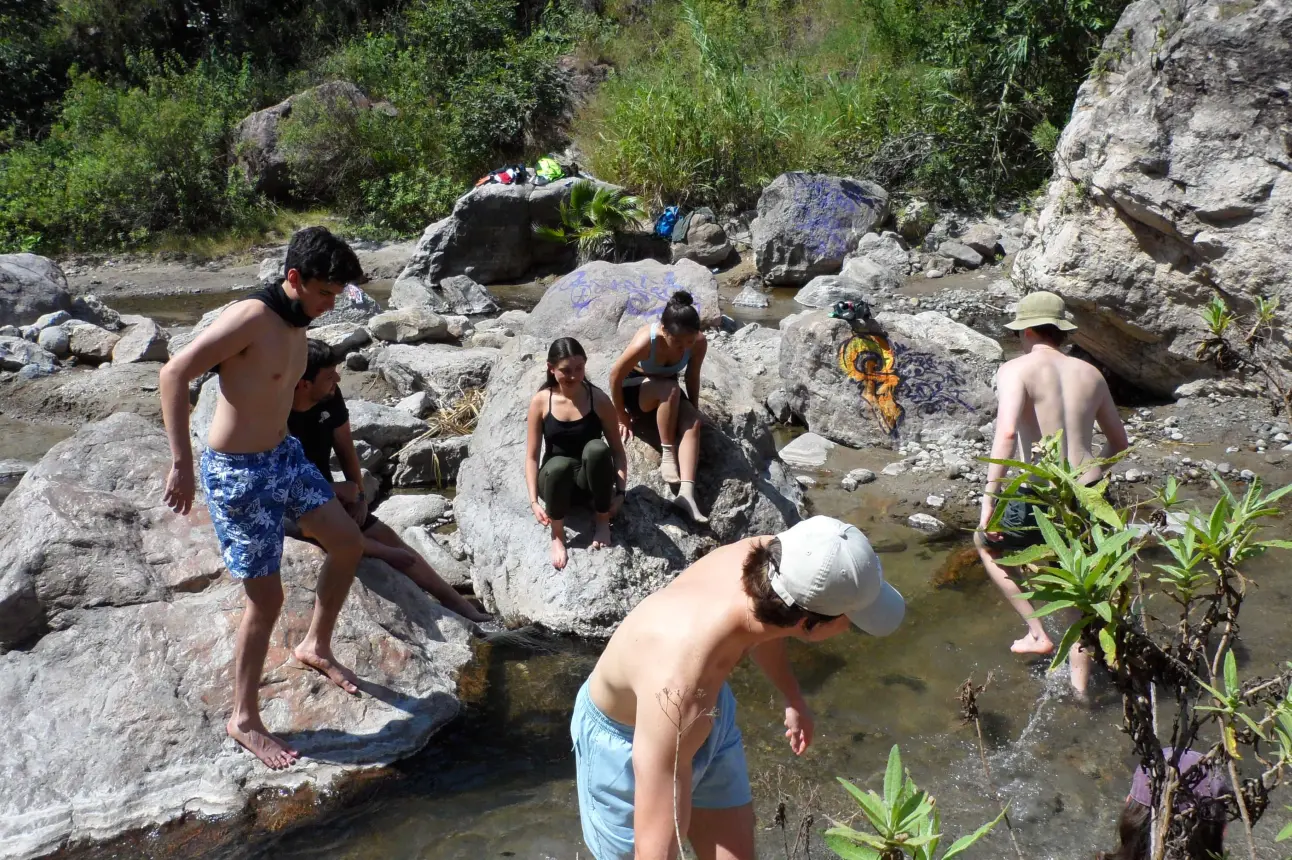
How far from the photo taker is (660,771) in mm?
1931

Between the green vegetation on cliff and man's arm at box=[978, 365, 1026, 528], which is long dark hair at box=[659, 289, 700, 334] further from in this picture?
the green vegetation on cliff

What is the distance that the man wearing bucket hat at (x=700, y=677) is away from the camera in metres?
1.92

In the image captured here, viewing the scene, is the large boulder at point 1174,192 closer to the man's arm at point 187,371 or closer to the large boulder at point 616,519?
the large boulder at point 616,519

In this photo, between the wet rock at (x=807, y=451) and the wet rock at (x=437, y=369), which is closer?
the wet rock at (x=807, y=451)

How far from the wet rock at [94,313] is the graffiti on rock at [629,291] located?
6172 millimetres

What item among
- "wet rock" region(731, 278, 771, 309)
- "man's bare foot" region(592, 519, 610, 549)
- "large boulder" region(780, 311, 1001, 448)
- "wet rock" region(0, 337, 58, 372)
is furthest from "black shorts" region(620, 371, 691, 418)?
"wet rock" region(0, 337, 58, 372)

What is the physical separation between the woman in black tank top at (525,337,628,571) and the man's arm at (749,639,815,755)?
2292 millimetres

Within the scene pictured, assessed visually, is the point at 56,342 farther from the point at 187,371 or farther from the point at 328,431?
the point at 187,371

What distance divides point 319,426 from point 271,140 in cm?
1668

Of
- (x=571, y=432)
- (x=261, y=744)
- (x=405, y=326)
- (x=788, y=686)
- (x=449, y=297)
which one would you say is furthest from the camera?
(x=449, y=297)

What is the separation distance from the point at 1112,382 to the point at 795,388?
2.39m

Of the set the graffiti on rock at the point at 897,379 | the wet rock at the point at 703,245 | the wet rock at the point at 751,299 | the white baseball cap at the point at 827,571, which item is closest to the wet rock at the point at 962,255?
the wet rock at the point at 751,299

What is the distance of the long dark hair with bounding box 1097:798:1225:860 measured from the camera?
1.71 meters

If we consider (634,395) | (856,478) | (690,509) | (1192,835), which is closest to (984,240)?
(856,478)
